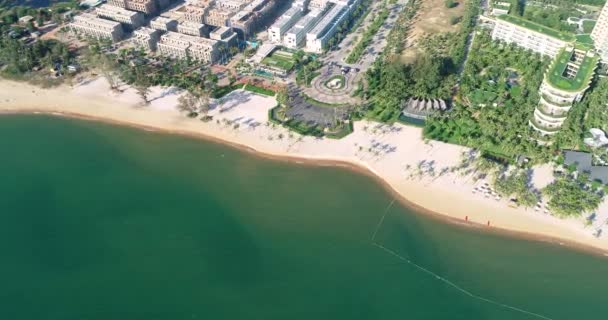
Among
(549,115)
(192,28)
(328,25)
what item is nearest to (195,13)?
(192,28)

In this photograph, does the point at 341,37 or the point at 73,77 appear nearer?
the point at 73,77

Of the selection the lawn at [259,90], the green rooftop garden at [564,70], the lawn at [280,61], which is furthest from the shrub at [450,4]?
the lawn at [259,90]

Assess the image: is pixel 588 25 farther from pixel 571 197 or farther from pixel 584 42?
pixel 571 197

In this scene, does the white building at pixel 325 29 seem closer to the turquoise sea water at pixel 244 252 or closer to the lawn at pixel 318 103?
the lawn at pixel 318 103

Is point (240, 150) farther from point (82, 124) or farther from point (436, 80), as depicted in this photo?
point (436, 80)

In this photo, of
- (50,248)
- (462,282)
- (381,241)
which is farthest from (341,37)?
(50,248)

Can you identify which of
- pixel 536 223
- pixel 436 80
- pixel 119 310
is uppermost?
pixel 436 80
